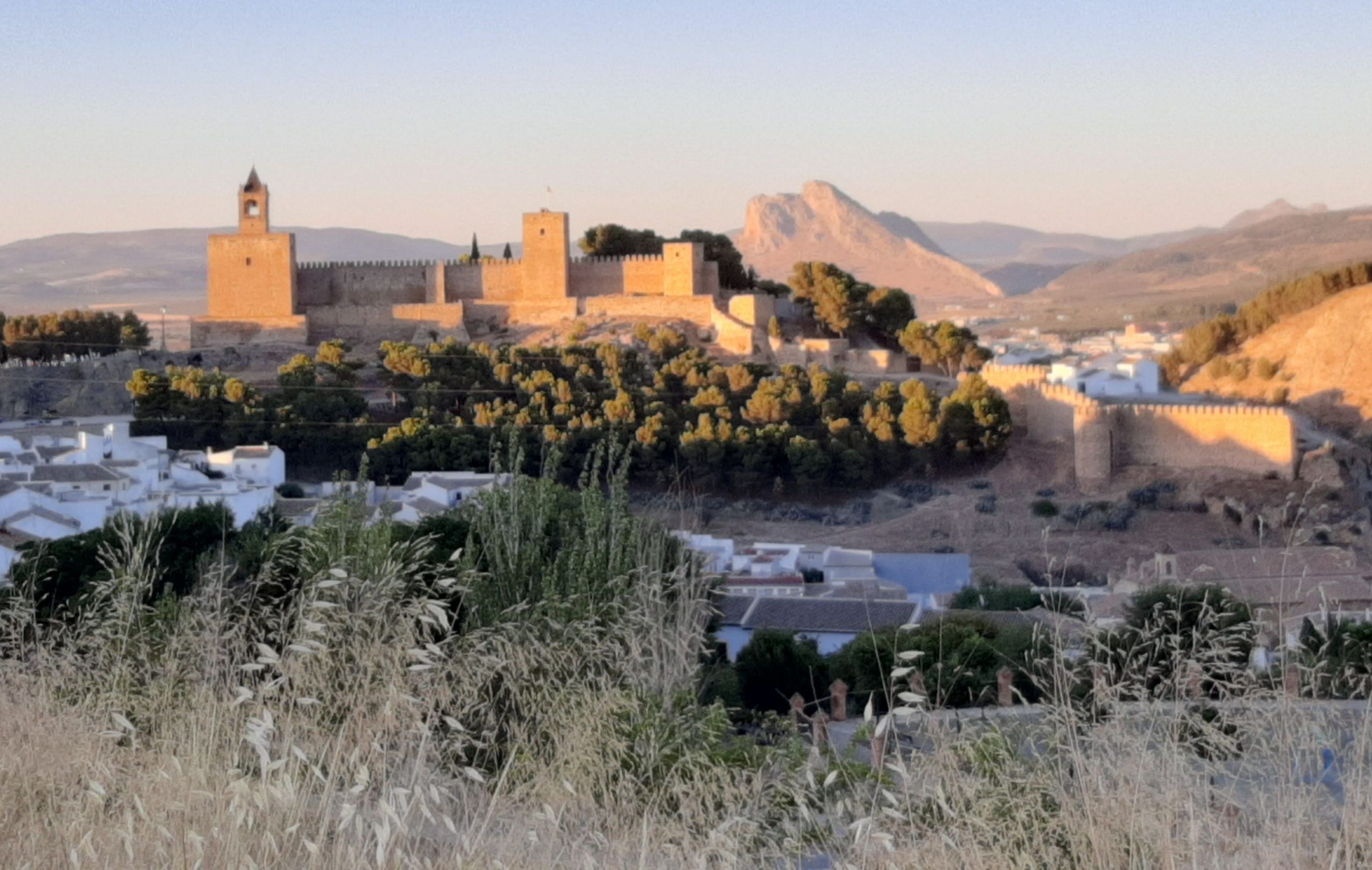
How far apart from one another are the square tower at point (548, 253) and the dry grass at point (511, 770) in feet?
93.6

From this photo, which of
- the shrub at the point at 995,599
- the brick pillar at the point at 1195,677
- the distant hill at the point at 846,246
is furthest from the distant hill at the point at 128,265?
the brick pillar at the point at 1195,677

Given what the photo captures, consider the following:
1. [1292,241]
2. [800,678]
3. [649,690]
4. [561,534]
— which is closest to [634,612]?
[649,690]

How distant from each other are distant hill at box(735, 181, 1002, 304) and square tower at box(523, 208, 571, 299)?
64.3m

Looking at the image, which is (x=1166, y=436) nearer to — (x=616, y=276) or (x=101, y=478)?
(x=616, y=276)

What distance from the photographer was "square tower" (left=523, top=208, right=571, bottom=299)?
32344 millimetres

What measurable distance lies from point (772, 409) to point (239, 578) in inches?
690

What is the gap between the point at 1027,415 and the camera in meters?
27.0

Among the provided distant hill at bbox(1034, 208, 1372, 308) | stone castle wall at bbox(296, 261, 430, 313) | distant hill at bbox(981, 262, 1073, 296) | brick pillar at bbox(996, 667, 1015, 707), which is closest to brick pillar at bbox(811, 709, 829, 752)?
brick pillar at bbox(996, 667, 1015, 707)

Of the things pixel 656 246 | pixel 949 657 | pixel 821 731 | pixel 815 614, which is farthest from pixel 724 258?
pixel 821 731

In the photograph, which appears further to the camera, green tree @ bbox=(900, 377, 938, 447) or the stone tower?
the stone tower

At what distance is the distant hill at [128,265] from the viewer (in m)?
69.8

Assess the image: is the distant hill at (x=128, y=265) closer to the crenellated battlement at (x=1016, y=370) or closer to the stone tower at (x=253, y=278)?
the stone tower at (x=253, y=278)

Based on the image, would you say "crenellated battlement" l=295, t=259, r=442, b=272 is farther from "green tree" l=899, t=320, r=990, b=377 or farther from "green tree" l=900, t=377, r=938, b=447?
"green tree" l=900, t=377, r=938, b=447

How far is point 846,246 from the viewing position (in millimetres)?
105812
